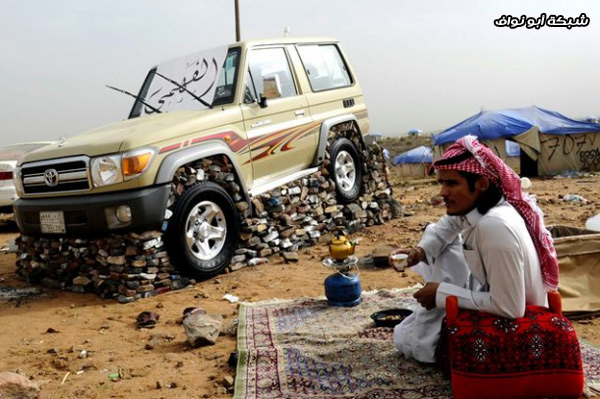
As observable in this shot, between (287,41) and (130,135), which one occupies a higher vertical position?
(287,41)

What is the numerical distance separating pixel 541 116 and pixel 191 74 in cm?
1620

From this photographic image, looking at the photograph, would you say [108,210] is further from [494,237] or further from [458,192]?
[494,237]

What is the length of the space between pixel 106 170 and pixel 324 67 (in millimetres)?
3600

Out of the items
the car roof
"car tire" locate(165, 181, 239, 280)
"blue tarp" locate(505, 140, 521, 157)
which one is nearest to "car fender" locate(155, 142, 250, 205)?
"car tire" locate(165, 181, 239, 280)

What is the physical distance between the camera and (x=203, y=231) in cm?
554

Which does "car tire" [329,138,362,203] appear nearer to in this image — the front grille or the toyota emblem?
the front grille

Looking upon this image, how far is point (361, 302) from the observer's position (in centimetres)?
459

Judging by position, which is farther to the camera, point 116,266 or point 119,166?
point 116,266

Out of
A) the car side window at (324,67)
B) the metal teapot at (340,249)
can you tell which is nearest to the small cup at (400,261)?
the metal teapot at (340,249)

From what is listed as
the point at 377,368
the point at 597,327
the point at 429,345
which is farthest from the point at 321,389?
the point at 597,327

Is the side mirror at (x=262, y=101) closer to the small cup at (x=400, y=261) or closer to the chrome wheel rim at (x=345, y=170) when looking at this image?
the chrome wheel rim at (x=345, y=170)

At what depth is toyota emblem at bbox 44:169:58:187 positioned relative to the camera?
5272mm

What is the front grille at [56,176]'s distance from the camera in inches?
201

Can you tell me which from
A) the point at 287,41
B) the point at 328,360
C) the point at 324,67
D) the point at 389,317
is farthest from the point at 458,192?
the point at 324,67
